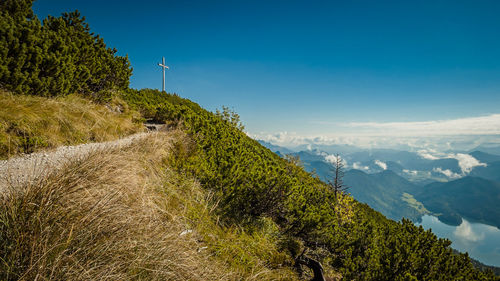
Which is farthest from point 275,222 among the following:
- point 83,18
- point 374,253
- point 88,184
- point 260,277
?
point 83,18

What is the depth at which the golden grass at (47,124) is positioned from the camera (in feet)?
12.9

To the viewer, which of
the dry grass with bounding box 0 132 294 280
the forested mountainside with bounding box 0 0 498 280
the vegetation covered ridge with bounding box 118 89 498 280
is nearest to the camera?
the dry grass with bounding box 0 132 294 280

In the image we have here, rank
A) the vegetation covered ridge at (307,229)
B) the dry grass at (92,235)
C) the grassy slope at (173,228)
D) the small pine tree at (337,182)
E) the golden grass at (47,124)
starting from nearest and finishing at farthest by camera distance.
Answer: the dry grass at (92,235) → the grassy slope at (173,228) → the golden grass at (47,124) → the vegetation covered ridge at (307,229) → the small pine tree at (337,182)

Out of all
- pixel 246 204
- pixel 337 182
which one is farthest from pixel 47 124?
pixel 337 182

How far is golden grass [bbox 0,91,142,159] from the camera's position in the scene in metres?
3.93

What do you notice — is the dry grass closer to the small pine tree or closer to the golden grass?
the golden grass

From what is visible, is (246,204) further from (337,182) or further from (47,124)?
(337,182)

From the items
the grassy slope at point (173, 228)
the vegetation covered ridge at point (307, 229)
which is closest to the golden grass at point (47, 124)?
the grassy slope at point (173, 228)

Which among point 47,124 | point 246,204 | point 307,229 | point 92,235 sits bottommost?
point 307,229

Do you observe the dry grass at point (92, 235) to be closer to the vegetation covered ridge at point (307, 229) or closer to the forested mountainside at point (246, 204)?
the forested mountainside at point (246, 204)

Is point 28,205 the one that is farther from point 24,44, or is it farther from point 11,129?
point 24,44

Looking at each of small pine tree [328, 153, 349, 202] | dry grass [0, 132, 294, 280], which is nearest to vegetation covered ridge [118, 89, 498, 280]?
dry grass [0, 132, 294, 280]

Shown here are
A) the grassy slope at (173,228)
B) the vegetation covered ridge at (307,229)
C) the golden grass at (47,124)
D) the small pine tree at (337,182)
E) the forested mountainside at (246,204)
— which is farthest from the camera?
the small pine tree at (337,182)

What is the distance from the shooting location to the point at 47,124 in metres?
4.70
